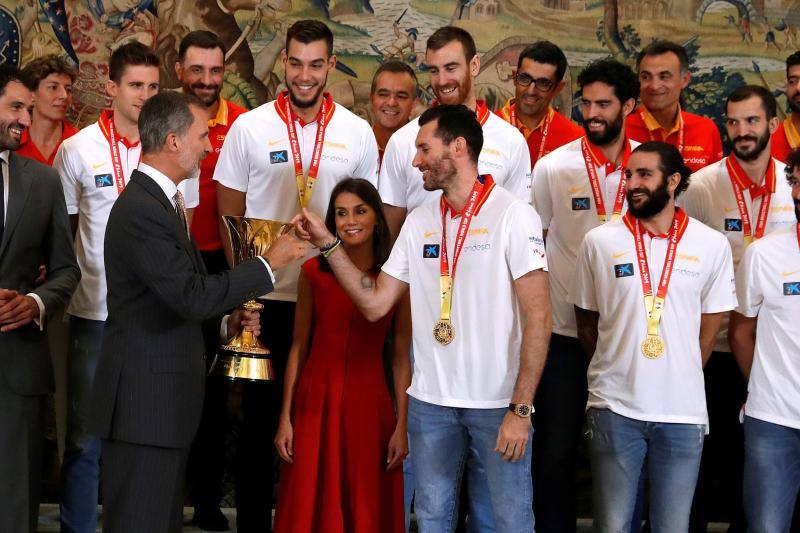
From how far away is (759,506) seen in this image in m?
4.85

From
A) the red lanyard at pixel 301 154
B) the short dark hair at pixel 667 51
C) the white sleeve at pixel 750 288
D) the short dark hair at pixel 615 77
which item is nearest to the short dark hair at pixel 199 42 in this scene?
the red lanyard at pixel 301 154

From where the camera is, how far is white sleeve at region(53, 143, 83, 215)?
5.38 metres

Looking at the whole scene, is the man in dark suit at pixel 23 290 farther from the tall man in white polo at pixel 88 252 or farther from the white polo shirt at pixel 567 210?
the white polo shirt at pixel 567 210

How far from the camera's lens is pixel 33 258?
4.73 metres

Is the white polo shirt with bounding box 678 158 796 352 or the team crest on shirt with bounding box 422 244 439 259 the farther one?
the white polo shirt with bounding box 678 158 796 352

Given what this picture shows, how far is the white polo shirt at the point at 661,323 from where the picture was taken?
4625 mm

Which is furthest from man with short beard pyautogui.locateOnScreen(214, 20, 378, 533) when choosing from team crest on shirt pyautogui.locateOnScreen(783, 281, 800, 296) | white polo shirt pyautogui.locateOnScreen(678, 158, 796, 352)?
team crest on shirt pyautogui.locateOnScreen(783, 281, 800, 296)

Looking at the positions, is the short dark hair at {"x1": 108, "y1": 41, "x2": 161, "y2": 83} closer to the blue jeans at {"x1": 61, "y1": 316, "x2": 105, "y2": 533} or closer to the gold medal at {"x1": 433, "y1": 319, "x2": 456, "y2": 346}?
the blue jeans at {"x1": 61, "y1": 316, "x2": 105, "y2": 533}

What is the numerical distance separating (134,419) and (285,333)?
57.3 inches

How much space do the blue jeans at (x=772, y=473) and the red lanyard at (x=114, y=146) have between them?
307 centimetres

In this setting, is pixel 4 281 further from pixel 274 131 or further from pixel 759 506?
pixel 759 506

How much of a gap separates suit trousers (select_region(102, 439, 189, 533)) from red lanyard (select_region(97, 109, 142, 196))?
5.30ft

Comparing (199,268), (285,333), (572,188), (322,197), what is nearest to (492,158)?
(572,188)

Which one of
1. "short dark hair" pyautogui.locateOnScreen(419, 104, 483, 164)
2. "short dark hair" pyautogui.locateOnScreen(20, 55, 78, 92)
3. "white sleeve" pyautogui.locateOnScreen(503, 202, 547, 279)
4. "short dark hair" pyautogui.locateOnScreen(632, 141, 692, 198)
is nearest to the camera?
"white sleeve" pyautogui.locateOnScreen(503, 202, 547, 279)
